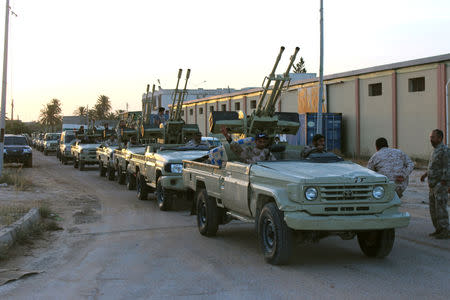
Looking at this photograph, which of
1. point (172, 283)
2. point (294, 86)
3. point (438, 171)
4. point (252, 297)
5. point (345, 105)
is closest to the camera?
point (252, 297)

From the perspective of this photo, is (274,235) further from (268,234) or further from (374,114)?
(374,114)

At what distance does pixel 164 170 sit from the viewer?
12.8 meters

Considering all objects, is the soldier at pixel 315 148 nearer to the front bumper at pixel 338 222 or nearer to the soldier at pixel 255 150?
the soldier at pixel 255 150

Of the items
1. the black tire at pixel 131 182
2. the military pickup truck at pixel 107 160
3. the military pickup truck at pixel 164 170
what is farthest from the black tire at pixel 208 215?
the military pickup truck at pixel 107 160

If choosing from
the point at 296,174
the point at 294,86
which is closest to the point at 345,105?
the point at 294,86

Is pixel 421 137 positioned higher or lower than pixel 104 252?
higher

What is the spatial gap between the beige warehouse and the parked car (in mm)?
17280

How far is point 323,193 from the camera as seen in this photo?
22.0ft

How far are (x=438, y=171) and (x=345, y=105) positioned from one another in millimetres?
25060

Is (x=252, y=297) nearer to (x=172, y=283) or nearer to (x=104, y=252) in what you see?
(x=172, y=283)

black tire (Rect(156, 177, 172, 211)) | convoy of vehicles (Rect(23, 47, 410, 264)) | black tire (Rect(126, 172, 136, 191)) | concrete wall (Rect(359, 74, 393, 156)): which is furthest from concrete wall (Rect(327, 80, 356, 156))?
convoy of vehicles (Rect(23, 47, 410, 264))

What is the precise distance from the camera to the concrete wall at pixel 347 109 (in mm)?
32969

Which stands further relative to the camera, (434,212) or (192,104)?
(192,104)

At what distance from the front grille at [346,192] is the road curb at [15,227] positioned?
4636 mm
